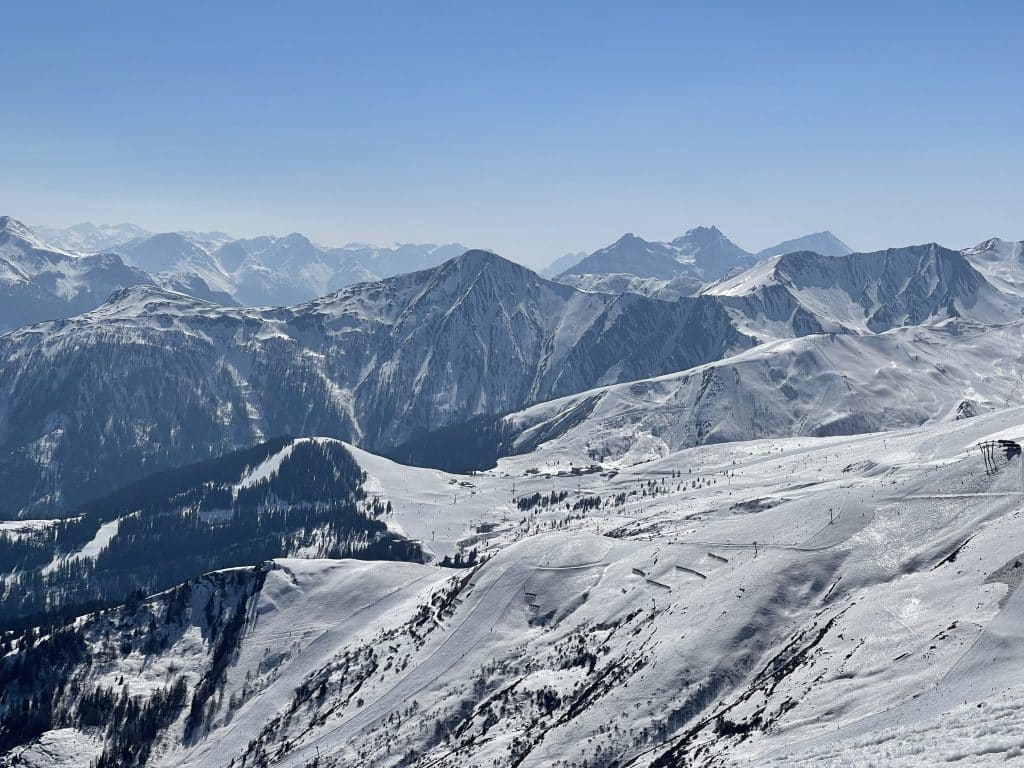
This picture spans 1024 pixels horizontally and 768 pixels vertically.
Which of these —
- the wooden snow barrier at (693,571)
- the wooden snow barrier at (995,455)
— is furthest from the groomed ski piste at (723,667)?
the wooden snow barrier at (995,455)

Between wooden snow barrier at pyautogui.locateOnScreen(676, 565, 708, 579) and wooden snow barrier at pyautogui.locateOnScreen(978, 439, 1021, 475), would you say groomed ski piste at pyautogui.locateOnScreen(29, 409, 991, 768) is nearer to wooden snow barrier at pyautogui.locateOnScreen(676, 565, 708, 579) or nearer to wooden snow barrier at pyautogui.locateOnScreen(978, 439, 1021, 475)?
wooden snow barrier at pyautogui.locateOnScreen(676, 565, 708, 579)

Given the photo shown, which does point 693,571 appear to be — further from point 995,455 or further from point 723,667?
point 995,455

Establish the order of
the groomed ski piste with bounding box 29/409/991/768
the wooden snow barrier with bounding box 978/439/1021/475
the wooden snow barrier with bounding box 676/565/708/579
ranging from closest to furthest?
the groomed ski piste with bounding box 29/409/991/768 → the wooden snow barrier with bounding box 676/565/708/579 → the wooden snow barrier with bounding box 978/439/1021/475

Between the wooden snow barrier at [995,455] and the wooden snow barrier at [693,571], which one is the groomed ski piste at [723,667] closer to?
the wooden snow barrier at [693,571]

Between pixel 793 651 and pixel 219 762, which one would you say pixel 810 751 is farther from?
pixel 219 762

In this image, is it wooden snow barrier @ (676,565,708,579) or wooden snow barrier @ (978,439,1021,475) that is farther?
wooden snow barrier @ (978,439,1021,475)

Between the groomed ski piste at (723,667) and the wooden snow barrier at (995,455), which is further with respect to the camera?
the wooden snow barrier at (995,455)

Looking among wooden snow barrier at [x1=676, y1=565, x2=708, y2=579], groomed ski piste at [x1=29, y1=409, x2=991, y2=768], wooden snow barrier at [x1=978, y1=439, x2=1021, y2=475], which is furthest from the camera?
wooden snow barrier at [x1=978, y1=439, x2=1021, y2=475]

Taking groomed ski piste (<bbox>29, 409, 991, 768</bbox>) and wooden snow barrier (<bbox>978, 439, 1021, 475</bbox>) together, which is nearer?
groomed ski piste (<bbox>29, 409, 991, 768</bbox>)

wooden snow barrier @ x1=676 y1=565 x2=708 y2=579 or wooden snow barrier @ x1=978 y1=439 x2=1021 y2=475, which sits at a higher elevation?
wooden snow barrier @ x1=978 y1=439 x2=1021 y2=475

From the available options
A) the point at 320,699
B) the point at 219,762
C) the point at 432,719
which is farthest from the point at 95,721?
the point at 432,719

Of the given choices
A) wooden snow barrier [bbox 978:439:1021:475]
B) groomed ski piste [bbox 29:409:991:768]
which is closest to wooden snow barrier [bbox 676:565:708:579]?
groomed ski piste [bbox 29:409:991:768]
